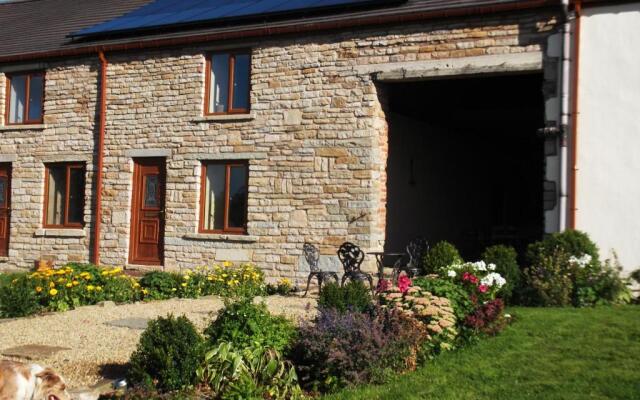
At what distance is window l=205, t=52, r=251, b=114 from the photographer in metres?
14.8

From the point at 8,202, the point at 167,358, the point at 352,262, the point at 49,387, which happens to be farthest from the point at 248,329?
the point at 8,202

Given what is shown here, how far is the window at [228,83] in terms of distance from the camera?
48.5 ft

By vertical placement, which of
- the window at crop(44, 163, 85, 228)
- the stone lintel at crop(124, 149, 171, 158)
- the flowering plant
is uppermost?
the stone lintel at crop(124, 149, 171, 158)

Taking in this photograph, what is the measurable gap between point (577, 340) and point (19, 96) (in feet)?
45.5

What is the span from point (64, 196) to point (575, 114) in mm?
10633

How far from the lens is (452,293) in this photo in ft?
26.8

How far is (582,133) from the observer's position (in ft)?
38.9

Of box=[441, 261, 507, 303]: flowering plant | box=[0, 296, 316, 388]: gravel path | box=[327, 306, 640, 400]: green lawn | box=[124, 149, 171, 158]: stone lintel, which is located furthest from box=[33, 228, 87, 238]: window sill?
box=[327, 306, 640, 400]: green lawn

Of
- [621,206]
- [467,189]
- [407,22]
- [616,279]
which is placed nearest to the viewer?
[616,279]

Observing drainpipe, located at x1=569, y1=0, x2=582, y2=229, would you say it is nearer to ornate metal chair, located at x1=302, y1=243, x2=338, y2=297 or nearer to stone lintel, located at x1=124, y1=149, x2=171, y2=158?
ornate metal chair, located at x1=302, y1=243, x2=338, y2=297

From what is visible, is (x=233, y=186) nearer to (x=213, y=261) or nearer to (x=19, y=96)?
(x=213, y=261)

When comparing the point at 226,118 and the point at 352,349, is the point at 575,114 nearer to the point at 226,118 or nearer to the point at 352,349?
the point at 226,118

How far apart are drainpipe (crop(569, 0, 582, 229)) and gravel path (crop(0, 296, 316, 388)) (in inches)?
167

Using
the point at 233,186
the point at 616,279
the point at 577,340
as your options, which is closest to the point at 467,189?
the point at 233,186
